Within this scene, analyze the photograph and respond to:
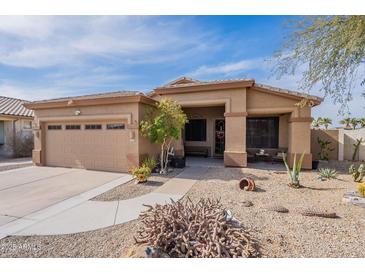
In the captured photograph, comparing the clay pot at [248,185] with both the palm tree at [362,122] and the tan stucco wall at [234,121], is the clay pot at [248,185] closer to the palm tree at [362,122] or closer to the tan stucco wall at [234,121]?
the tan stucco wall at [234,121]

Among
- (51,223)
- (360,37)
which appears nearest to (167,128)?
(51,223)

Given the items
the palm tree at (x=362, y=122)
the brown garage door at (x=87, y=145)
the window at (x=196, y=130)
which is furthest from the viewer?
the window at (x=196, y=130)

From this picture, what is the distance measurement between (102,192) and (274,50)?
25.1 ft

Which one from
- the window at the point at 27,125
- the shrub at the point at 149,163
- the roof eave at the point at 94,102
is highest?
the roof eave at the point at 94,102

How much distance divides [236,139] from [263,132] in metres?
3.96

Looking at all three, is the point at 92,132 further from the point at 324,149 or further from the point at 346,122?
the point at 346,122

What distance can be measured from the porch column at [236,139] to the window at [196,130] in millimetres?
4260

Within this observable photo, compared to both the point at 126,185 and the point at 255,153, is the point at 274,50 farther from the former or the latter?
the point at 255,153

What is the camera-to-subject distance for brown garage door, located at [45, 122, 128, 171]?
10219mm

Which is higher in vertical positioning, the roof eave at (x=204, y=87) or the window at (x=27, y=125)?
the roof eave at (x=204, y=87)

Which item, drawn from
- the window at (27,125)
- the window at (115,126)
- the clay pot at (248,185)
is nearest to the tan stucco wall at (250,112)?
the clay pot at (248,185)

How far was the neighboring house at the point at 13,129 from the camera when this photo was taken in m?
17.0

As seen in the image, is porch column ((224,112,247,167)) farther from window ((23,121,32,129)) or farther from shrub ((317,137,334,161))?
window ((23,121,32,129))

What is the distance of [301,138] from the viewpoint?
1034 cm
